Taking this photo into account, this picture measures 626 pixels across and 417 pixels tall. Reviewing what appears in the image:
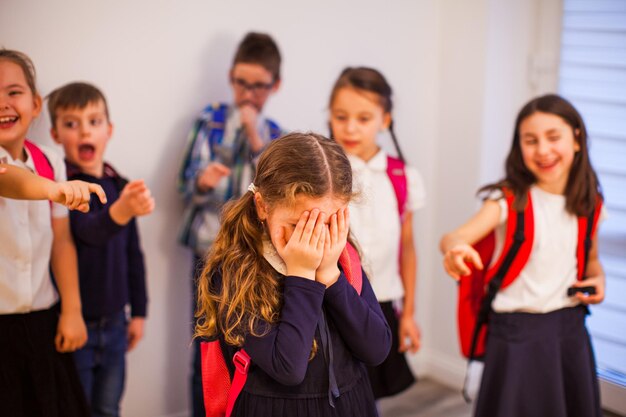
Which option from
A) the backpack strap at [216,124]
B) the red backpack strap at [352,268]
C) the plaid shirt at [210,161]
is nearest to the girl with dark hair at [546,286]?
the red backpack strap at [352,268]

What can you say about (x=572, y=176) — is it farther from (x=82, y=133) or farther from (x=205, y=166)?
(x=82, y=133)

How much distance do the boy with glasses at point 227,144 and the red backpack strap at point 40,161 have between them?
857 mm

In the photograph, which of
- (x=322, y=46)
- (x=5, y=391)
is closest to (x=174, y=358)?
(x=5, y=391)

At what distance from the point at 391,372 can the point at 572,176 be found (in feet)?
2.83

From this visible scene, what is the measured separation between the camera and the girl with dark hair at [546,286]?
225cm

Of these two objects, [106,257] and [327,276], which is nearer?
[327,276]

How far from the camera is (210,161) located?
2707 millimetres

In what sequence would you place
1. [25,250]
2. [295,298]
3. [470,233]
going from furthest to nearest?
[470,233]
[25,250]
[295,298]

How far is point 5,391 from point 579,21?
271 cm

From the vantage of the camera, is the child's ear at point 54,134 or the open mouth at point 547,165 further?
the open mouth at point 547,165

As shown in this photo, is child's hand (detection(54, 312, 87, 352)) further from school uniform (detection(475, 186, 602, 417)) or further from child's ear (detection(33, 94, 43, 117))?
school uniform (detection(475, 186, 602, 417))

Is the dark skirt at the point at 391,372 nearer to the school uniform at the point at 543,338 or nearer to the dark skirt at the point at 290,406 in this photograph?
Answer: the school uniform at the point at 543,338

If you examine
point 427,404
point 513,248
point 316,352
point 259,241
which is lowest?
point 427,404

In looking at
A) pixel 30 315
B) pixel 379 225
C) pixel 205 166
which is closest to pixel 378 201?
pixel 379 225
